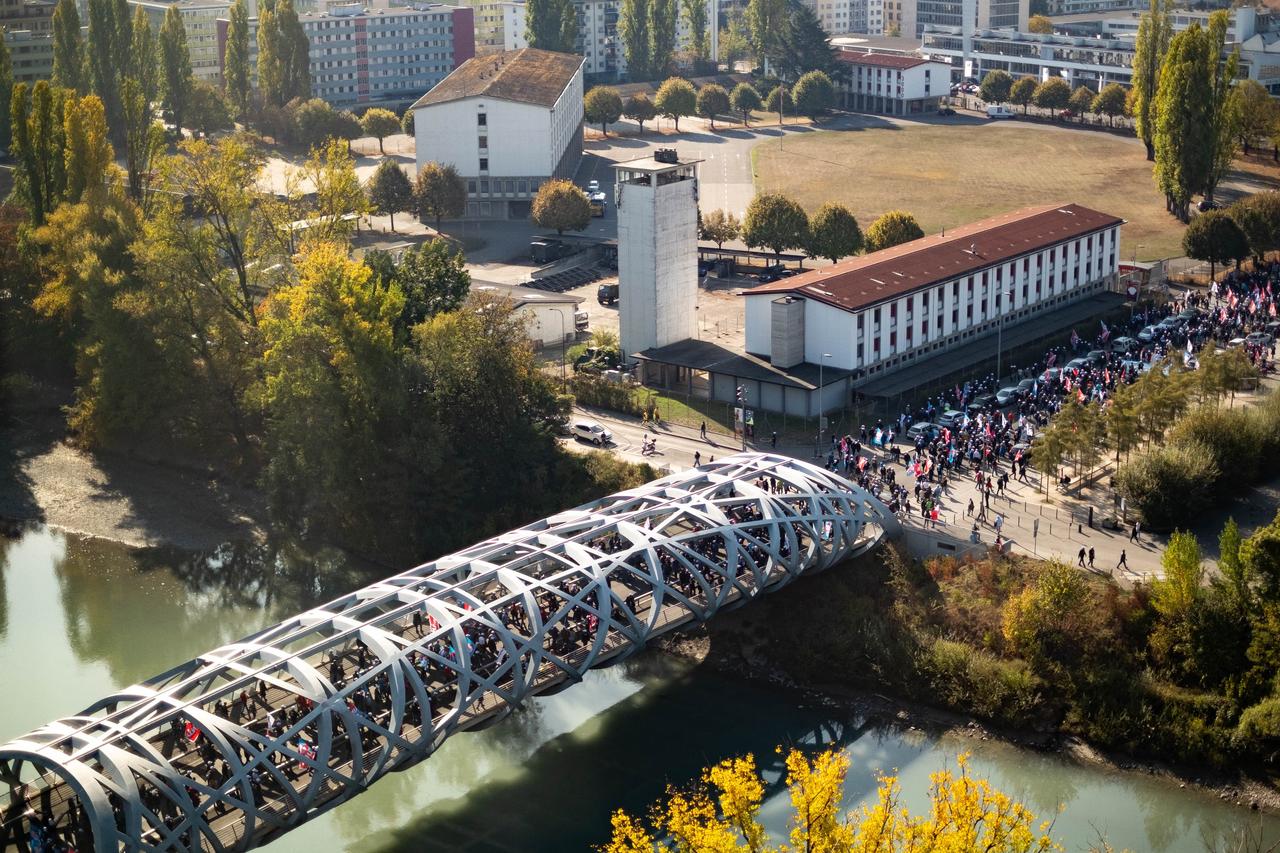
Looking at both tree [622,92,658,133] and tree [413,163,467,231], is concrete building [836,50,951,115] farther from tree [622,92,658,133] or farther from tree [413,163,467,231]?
tree [413,163,467,231]

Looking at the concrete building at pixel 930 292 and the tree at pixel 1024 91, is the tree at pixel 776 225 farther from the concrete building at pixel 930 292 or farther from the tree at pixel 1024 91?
the tree at pixel 1024 91

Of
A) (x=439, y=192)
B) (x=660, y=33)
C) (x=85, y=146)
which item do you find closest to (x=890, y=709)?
(x=85, y=146)

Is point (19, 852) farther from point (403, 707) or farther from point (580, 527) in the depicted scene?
point (580, 527)

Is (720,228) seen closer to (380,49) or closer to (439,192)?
(439,192)

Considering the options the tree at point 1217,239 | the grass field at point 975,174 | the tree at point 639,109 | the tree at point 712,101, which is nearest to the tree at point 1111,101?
the grass field at point 975,174

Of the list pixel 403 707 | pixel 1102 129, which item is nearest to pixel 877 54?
pixel 1102 129

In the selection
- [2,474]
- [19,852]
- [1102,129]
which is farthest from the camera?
[1102,129]

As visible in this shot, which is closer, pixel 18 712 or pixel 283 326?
pixel 18 712
